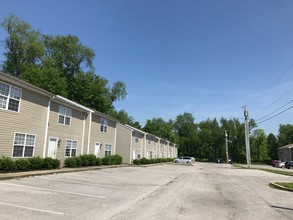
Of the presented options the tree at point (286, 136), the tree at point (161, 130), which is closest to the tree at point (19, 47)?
the tree at point (161, 130)

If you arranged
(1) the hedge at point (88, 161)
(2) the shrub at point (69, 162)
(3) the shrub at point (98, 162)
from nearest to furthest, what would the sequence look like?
(2) the shrub at point (69, 162), (1) the hedge at point (88, 161), (3) the shrub at point (98, 162)

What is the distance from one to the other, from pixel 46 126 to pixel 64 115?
309cm

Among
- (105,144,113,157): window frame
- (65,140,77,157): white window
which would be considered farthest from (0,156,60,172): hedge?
(105,144,113,157): window frame

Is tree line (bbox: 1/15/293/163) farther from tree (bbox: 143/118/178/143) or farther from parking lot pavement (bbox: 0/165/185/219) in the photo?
tree (bbox: 143/118/178/143)

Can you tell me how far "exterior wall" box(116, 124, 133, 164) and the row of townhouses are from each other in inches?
137

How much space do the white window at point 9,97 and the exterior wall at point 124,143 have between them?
72.9ft

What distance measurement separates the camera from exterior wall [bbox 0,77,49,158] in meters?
17.3

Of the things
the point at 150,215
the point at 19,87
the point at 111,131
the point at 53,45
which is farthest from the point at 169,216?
the point at 53,45

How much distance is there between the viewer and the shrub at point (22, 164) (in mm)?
16844

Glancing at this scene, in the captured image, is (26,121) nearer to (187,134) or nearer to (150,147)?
(150,147)

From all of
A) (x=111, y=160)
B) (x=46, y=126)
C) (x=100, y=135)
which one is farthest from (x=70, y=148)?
(x=111, y=160)

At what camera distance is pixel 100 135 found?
105ft

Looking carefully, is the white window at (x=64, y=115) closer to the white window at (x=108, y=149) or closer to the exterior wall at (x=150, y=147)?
the white window at (x=108, y=149)

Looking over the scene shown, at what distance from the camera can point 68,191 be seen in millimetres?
11320
